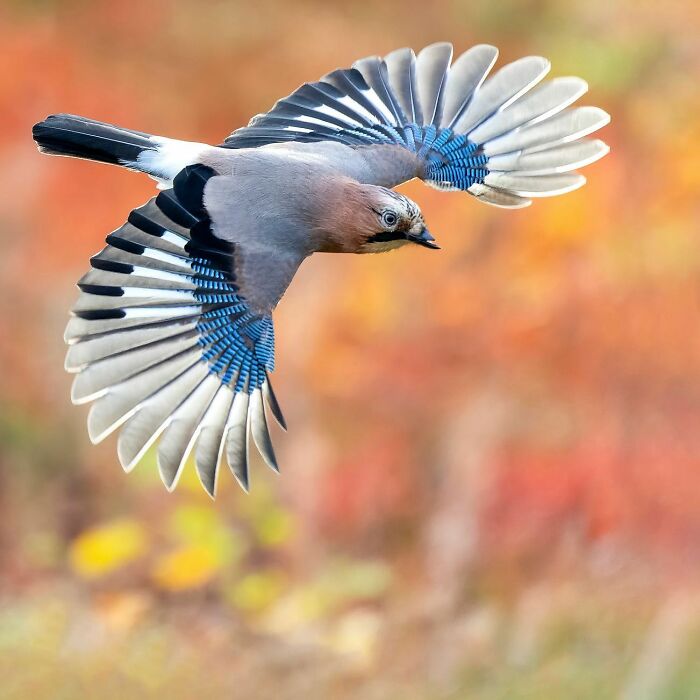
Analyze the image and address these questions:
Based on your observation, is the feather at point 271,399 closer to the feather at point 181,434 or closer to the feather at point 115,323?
the feather at point 181,434

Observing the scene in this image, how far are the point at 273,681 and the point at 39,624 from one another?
132 centimetres

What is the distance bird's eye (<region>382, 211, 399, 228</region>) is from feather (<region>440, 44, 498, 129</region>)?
989 millimetres

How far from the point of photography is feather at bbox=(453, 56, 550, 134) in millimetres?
5418

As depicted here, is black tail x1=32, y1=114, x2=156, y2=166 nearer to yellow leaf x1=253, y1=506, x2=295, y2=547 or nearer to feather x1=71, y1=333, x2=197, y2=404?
feather x1=71, y1=333, x2=197, y2=404

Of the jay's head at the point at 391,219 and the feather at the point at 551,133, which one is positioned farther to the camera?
the feather at the point at 551,133

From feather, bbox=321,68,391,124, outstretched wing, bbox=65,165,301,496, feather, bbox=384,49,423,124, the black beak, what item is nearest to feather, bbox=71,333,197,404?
outstretched wing, bbox=65,165,301,496

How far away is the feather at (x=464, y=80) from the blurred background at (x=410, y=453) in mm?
2935

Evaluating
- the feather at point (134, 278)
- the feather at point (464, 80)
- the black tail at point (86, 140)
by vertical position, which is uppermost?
the feather at point (464, 80)

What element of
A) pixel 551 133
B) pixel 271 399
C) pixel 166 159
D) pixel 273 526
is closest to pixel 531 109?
pixel 551 133

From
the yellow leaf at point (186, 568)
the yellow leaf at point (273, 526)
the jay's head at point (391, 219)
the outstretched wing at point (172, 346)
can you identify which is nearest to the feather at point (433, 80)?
the jay's head at point (391, 219)

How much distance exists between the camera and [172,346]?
4.29 metres

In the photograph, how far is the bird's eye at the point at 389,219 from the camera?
4633 mm

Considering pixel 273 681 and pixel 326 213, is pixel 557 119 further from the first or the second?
pixel 273 681

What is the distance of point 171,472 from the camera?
162 inches
